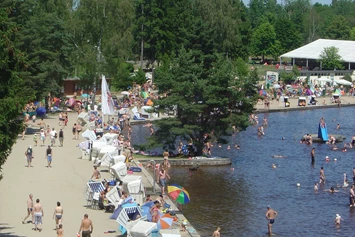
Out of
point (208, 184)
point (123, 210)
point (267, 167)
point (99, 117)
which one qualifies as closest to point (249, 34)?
point (99, 117)

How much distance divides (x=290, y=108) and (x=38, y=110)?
2416 centimetres

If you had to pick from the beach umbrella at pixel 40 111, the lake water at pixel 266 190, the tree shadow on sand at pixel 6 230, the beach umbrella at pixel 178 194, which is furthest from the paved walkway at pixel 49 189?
the beach umbrella at pixel 40 111

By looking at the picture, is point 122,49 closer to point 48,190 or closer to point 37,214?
point 48,190

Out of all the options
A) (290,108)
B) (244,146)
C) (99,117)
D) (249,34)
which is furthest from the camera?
(249,34)

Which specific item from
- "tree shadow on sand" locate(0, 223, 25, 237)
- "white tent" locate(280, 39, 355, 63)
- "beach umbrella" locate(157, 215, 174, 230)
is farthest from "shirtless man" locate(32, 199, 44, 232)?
"white tent" locate(280, 39, 355, 63)

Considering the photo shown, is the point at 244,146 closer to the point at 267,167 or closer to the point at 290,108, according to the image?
the point at 267,167

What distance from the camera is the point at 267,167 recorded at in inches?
1658

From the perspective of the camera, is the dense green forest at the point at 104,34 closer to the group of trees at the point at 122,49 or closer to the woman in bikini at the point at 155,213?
→ the group of trees at the point at 122,49

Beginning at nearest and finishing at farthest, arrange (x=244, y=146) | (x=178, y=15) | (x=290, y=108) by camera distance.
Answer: (x=244, y=146) < (x=290, y=108) < (x=178, y=15)

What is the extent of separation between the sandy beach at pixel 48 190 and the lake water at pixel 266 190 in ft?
14.0

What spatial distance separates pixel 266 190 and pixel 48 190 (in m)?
10.5

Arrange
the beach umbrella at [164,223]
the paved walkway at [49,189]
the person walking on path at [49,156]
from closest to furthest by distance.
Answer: the beach umbrella at [164,223] < the paved walkway at [49,189] < the person walking on path at [49,156]

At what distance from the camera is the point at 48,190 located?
31.0 meters

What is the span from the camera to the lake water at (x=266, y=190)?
29594 mm
